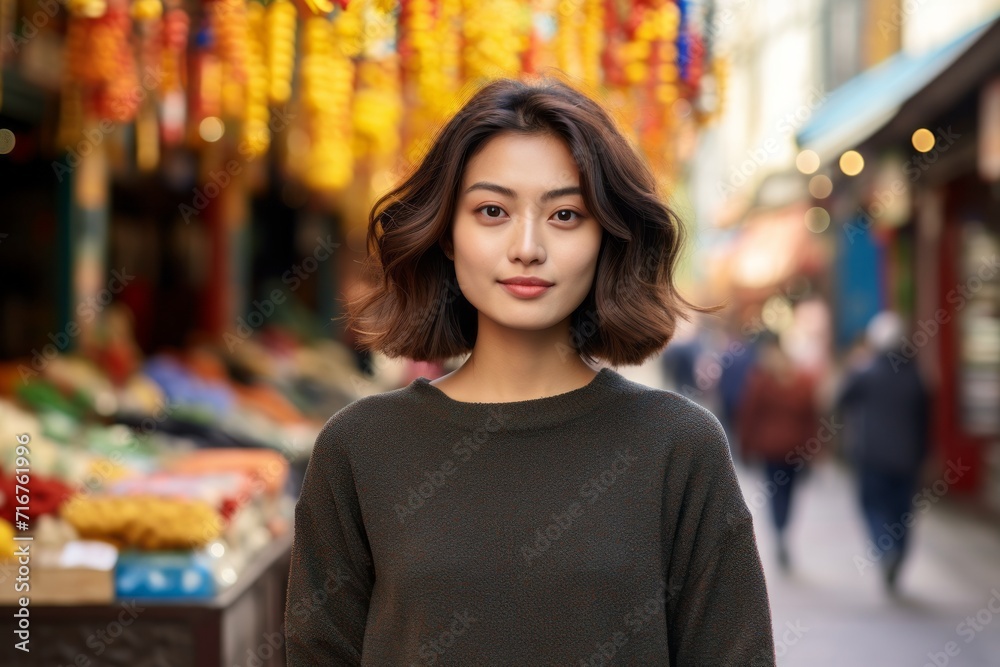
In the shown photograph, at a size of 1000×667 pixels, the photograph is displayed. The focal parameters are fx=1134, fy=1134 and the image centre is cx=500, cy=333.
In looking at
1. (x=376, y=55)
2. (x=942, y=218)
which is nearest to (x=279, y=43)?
(x=376, y=55)

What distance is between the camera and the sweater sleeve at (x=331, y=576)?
6.51ft

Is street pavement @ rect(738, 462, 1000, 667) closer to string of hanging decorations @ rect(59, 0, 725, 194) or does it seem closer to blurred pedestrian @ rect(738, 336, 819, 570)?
blurred pedestrian @ rect(738, 336, 819, 570)

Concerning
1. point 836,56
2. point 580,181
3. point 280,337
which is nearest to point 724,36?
point 580,181

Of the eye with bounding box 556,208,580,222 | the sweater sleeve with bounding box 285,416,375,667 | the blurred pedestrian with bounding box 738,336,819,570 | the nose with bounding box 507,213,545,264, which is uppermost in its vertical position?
the eye with bounding box 556,208,580,222

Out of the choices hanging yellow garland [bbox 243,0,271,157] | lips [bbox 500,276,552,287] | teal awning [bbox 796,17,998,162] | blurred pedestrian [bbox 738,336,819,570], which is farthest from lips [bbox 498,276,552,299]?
blurred pedestrian [bbox 738,336,819,570]

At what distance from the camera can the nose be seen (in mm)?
1854

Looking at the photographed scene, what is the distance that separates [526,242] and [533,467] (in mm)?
375

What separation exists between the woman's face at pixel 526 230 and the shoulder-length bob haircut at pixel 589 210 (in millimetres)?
28

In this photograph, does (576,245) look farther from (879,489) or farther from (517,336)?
(879,489)

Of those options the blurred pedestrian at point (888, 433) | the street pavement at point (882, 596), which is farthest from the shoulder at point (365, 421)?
the blurred pedestrian at point (888, 433)

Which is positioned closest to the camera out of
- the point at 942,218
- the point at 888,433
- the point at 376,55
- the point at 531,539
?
the point at 531,539

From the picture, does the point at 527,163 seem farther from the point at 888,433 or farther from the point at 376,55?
the point at 888,433

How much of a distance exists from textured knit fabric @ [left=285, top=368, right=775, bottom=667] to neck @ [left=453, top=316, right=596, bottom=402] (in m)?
→ 0.05

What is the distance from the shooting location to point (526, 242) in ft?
6.07
